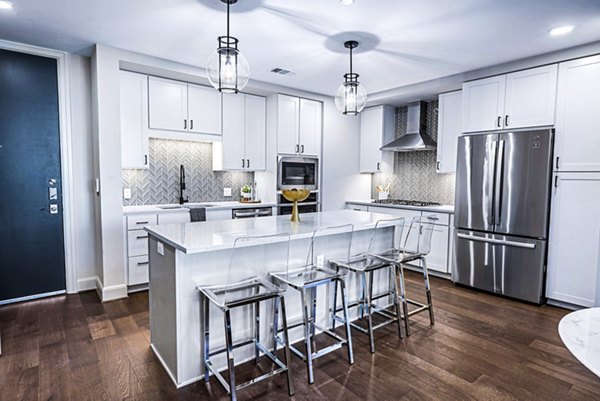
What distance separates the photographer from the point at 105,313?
10.7 feet

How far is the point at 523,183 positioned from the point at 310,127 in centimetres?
288

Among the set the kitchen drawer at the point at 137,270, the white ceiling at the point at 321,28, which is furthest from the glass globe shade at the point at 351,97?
the kitchen drawer at the point at 137,270

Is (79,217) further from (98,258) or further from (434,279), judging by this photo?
(434,279)

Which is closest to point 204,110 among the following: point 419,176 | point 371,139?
point 371,139

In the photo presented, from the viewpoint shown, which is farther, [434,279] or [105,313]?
[434,279]

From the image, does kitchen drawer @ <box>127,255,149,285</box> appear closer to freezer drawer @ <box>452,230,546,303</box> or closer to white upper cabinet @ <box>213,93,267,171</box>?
white upper cabinet @ <box>213,93,267,171</box>

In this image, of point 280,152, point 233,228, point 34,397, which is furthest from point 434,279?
point 34,397

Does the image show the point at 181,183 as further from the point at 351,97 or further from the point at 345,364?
the point at 345,364

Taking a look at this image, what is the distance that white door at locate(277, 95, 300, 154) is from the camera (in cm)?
489

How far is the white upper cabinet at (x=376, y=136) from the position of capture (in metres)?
5.53

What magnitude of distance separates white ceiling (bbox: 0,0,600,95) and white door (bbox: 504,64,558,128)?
221mm

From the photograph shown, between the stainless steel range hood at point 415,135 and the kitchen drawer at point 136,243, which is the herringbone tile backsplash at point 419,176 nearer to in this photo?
the stainless steel range hood at point 415,135

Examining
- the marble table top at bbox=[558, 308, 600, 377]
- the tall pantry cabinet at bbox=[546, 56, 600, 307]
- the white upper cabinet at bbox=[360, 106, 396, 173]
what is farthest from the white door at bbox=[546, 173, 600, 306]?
the marble table top at bbox=[558, 308, 600, 377]

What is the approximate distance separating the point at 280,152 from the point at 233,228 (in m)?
2.48
